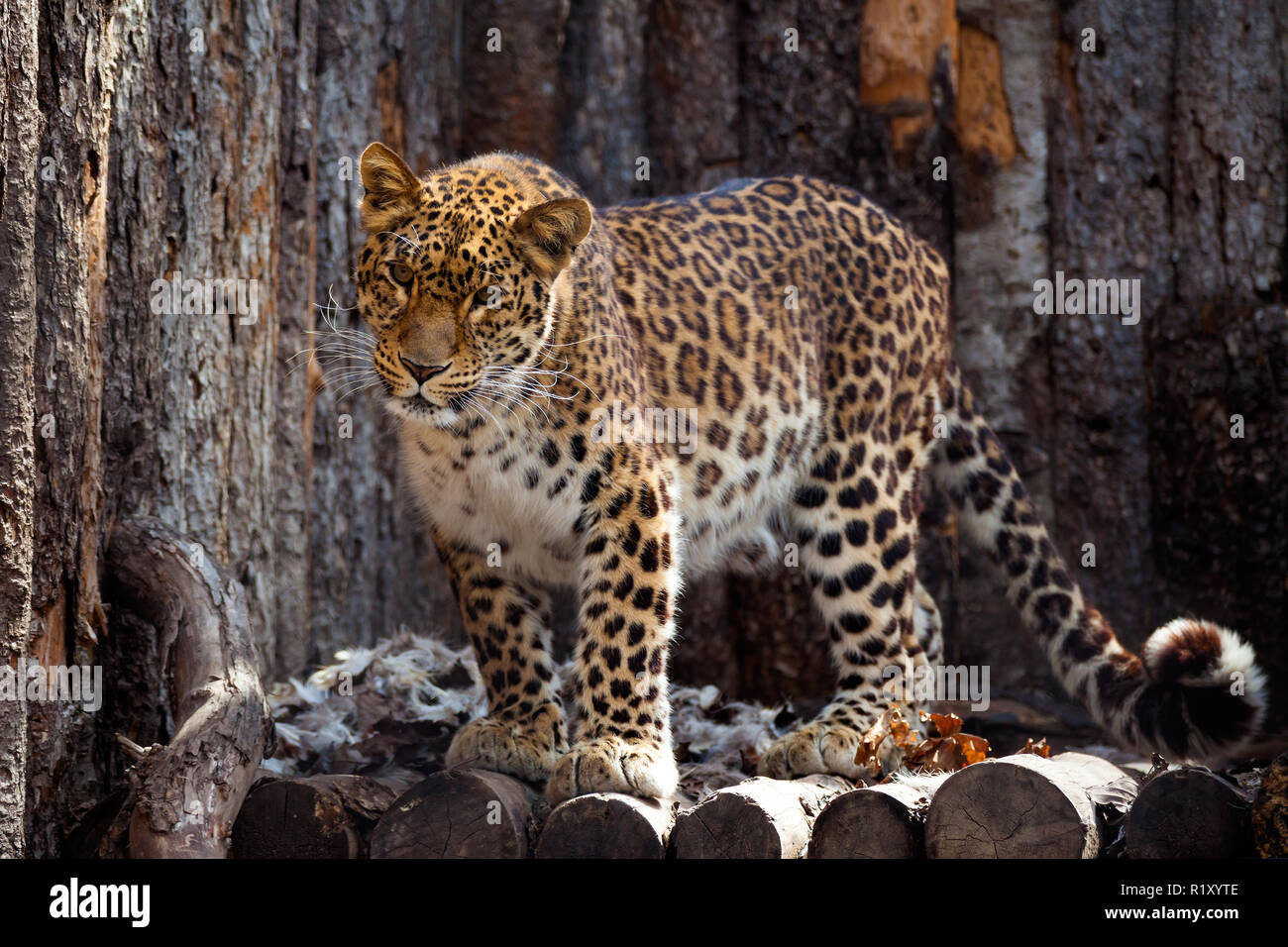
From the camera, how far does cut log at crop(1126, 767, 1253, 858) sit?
3.96m

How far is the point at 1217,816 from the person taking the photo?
3963 mm

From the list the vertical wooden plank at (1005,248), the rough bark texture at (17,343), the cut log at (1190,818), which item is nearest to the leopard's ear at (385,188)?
the rough bark texture at (17,343)

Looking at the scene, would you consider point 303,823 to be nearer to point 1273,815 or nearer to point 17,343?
point 17,343

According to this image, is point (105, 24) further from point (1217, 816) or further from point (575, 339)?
point (1217, 816)

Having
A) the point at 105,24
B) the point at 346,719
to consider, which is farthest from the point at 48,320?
the point at 346,719

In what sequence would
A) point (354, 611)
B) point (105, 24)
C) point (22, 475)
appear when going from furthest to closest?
point (354, 611) → point (105, 24) → point (22, 475)

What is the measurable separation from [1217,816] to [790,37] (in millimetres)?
4600

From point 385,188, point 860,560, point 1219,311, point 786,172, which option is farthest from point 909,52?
point 385,188

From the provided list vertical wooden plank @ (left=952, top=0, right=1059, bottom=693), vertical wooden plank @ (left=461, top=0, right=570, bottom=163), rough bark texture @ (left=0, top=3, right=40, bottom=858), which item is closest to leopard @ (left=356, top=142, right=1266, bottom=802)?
vertical wooden plank @ (left=952, top=0, right=1059, bottom=693)

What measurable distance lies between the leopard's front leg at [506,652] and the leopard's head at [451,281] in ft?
2.90

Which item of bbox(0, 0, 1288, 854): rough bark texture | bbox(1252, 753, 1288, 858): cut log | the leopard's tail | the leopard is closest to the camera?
bbox(1252, 753, 1288, 858): cut log

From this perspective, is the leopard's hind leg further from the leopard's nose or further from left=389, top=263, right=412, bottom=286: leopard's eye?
left=389, top=263, right=412, bottom=286: leopard's eye

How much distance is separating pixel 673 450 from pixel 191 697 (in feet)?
6.78

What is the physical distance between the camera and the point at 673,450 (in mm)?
5500
